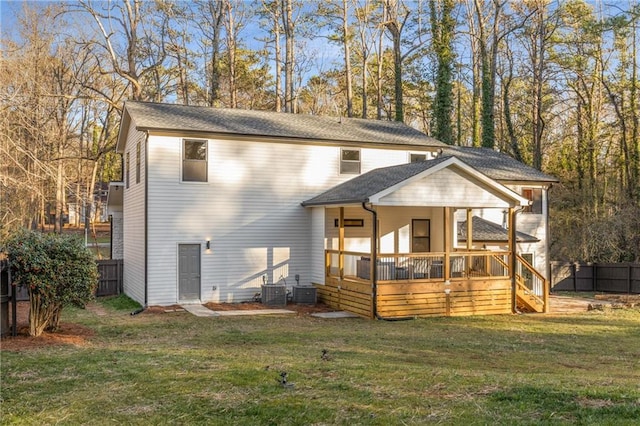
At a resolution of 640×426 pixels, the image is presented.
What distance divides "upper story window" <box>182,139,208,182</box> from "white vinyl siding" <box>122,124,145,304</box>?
127cm

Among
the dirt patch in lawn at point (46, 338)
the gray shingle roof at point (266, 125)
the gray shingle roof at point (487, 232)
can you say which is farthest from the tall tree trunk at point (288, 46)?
the dirt patch in lawn at point (46, 338)

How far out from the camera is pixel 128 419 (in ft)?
18.6

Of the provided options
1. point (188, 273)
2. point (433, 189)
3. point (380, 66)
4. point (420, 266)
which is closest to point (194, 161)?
point (188, 273)

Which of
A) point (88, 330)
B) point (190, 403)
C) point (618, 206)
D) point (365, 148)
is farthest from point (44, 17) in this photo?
point (618, 206)

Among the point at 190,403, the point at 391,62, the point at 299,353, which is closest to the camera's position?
the point at 190,403

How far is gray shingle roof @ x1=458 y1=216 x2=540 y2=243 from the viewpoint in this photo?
20156 mm

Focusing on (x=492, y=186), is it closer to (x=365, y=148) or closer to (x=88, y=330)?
(x=365, y=148)

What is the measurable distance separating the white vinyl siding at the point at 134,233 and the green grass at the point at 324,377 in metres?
4.64

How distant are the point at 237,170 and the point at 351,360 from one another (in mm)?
9895

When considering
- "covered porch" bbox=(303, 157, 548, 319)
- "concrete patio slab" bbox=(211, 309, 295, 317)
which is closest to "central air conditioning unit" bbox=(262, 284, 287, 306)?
"concrete patio slab" bbox=(211, 309, 295, 317)

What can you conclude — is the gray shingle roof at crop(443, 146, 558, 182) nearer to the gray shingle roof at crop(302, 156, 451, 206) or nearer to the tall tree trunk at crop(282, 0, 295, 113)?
the gray shingle roof at crop(302, 156, 451, 206)

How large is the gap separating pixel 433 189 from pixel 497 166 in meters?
8.37

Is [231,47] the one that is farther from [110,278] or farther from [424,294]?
[424,294]

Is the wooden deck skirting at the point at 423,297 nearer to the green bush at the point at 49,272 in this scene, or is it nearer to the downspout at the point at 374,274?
the downspout at the point at 374,274
